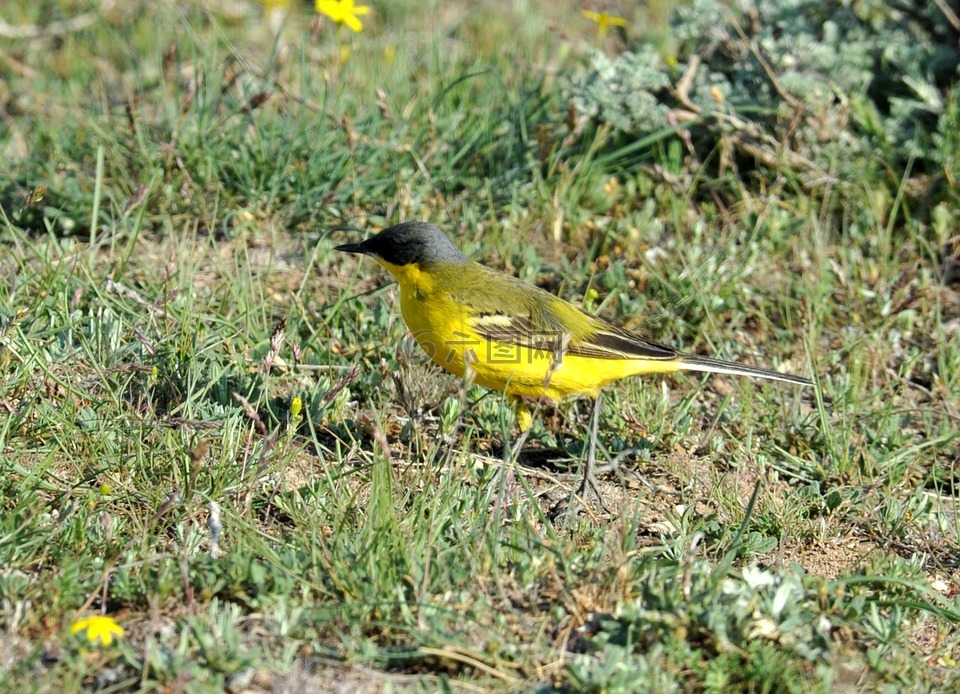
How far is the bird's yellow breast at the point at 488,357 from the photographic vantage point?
5117 mm

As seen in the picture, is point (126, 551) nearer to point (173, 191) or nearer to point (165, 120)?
point (173, 191)

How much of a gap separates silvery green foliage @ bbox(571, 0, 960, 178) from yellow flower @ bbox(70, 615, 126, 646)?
14.6ft

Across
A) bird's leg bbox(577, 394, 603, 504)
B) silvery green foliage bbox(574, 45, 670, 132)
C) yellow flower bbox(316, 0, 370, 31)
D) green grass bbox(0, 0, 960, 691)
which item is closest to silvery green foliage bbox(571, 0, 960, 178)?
silvery green foliage bbox(574, 45, 670, 132)

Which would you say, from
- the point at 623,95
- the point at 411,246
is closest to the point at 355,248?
the point at 411,246

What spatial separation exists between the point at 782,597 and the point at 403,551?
1.33 meters

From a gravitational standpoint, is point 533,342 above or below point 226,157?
below

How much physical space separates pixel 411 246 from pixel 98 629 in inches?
105

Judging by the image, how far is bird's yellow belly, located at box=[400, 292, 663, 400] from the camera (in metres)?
5.11

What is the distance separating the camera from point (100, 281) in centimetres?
570

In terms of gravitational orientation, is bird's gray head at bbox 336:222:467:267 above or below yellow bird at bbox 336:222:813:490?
above

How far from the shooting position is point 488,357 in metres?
5.14

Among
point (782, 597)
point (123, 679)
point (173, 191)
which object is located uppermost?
point (173, 191)

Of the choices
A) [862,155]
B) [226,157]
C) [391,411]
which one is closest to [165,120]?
[226,157]

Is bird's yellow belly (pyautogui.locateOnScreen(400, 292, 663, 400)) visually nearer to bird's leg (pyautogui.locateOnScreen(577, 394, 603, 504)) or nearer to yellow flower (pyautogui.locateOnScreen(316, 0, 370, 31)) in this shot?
bird's leg (pyautogui.locateOnScreen(577, 394, 603, 504))
